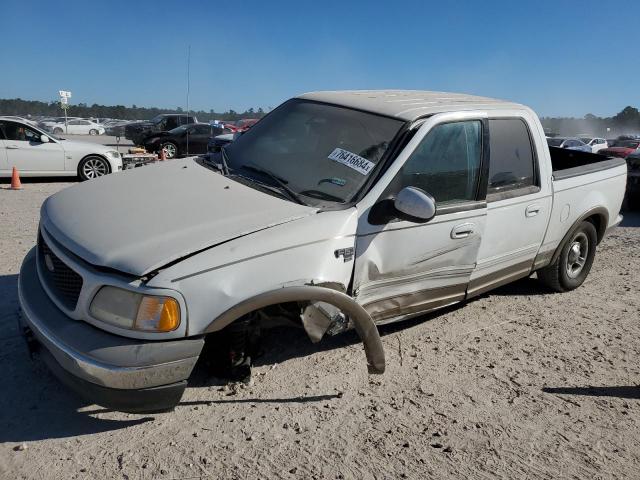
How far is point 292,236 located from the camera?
9.25ft

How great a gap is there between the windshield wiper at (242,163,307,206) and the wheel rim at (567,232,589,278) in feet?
10.4

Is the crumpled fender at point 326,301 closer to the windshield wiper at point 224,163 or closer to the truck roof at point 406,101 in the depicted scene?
the windshield wiper at point 224,163

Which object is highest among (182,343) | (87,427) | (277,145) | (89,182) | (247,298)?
(277,145)

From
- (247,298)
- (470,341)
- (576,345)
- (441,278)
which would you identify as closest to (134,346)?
(247,298)

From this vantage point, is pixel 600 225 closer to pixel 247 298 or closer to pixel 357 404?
pixel 357 404

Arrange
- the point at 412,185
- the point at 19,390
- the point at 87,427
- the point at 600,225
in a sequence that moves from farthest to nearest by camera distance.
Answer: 1. the point at 600,225
2. the point at 412,185
3. the point at 19,390
4. the point at 87,427

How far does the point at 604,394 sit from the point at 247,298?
8.00 feet

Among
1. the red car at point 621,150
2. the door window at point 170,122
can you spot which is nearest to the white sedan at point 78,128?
the door window at point 170,122

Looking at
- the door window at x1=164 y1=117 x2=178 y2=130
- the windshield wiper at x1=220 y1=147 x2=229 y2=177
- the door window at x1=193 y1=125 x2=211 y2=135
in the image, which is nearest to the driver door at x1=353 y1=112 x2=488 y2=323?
the windshield wiper at x1=220 y1=147 x2=229 y2=177

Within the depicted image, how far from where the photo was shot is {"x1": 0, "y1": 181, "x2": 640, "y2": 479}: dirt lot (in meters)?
2.62

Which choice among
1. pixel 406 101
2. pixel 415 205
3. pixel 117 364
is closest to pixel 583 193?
pixel 406 101

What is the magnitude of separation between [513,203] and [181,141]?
59.0 feet

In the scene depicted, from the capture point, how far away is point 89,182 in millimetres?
3764

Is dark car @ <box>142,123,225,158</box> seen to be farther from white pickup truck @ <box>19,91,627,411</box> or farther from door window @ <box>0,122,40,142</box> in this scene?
white pickup truck @ <box>19,91,627,411</box>
